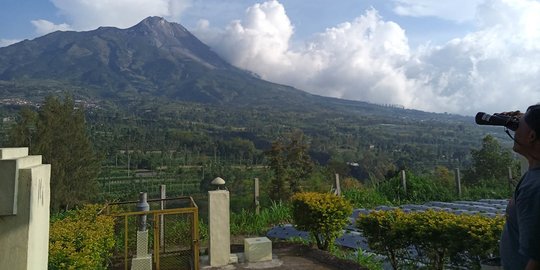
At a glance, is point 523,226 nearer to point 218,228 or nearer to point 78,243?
point 78,243

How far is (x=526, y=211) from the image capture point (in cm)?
156

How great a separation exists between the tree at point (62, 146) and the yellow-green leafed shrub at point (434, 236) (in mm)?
12721

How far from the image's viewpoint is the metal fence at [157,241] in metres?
5.90

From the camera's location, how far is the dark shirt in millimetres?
1513

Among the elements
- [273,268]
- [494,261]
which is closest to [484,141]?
[273,268]

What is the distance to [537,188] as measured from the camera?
156 cm

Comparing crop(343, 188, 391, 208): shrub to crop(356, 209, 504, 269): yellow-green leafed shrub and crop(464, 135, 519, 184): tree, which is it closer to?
crop(356, 209, 504, 269): yellow-green leafed shrub

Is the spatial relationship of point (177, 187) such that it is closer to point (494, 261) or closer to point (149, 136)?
point (149, 136)

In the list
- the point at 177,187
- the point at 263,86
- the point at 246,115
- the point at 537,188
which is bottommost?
the point at 177,187

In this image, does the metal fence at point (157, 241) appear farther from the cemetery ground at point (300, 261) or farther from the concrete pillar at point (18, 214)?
the concrete pillar at point (18, 214)

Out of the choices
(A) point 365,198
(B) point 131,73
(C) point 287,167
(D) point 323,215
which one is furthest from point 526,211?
(B) point 131,73

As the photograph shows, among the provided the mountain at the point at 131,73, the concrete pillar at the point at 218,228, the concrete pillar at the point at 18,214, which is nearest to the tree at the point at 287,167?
the concrete pillar at the point at 218,228

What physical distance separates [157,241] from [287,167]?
29.9 ft

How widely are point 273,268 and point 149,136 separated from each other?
142 feet
